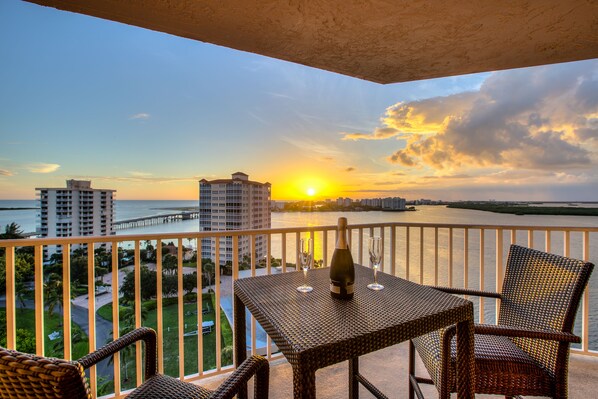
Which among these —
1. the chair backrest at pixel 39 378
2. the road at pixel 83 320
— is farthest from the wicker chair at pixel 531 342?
the road at pixel 83 320

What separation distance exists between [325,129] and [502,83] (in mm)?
2963

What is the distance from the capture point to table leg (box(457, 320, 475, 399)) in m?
1.24

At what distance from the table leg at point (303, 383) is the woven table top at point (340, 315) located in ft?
0.08

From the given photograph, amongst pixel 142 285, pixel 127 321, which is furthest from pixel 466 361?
pixel 127 321

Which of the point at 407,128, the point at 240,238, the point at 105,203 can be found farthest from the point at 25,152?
the point at 407,128

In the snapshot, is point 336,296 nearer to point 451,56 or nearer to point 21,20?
point 451,56

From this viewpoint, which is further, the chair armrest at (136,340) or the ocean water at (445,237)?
the ocean water at (445,237)

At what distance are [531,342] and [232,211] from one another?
112 inches

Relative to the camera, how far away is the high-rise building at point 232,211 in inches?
99.4

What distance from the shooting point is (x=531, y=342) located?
1.52m

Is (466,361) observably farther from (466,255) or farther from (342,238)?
(466,255)

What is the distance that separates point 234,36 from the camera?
6.70 ft

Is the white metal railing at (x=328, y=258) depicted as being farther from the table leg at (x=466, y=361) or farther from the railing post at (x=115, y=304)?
the table leg at (x=466, y=361)

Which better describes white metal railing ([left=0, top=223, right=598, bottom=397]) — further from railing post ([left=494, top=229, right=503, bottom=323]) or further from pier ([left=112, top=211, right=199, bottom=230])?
pier ([left=112, top=211, right=199, bottom=230])
